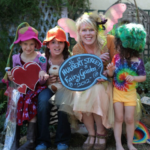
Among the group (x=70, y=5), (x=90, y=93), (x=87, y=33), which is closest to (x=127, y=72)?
(x=90, y=93)

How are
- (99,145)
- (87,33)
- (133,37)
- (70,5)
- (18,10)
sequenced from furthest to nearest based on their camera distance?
(70,5) < (18,10) < (87,33) < (99,145) < (133,37)

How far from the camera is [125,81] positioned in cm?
270

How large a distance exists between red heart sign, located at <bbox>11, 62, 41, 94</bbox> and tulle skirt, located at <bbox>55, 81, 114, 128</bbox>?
36 cm

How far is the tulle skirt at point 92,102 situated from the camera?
2.67 m

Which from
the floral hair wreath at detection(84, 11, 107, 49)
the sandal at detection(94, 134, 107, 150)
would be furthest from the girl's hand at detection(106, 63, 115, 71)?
the sandal at detection(94, 134, 107, 150)

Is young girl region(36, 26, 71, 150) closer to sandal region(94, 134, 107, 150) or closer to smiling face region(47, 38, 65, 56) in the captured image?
smiling face region(47, 38, 65, 56)

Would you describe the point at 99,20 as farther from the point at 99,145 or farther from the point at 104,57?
the point at 99,145

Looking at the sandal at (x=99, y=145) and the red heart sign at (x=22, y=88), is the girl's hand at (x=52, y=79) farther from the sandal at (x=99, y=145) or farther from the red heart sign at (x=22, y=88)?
the sandal at (x=99, y=145)

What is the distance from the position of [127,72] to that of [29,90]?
3.88ft

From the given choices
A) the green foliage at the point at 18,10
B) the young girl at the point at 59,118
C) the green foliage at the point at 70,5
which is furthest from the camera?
the green foliage at the point at 70,5

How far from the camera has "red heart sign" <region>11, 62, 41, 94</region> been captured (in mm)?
2951

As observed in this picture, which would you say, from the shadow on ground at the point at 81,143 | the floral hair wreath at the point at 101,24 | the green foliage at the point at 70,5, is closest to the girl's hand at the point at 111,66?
the floral hair wreath at the point at 101,24

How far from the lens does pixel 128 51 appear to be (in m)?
2.68

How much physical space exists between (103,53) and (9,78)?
3.89 feet
